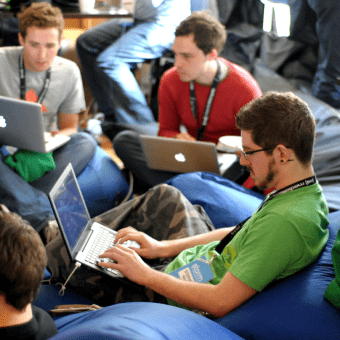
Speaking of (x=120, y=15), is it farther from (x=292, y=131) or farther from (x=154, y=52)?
(x=292, y=131)

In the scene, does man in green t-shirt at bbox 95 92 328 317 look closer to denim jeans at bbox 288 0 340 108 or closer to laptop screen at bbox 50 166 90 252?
laptop screen at bbox 50 166 90 252

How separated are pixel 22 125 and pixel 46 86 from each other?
1.59ft

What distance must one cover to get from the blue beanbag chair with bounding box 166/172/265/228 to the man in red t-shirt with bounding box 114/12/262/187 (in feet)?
1.64

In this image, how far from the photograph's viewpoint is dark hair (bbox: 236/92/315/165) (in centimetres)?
114

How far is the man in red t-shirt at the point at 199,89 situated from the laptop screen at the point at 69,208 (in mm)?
905

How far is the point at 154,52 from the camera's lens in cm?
334

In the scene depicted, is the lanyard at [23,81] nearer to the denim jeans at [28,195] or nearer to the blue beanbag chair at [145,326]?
the denim jeans at [28,195]

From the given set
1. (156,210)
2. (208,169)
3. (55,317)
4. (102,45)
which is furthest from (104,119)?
(55,317)

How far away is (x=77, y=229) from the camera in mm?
1519

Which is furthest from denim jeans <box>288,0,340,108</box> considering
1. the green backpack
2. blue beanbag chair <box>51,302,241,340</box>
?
blue beanbag chair <box>51,302,241,340</box>

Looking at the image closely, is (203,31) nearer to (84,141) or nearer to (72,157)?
(84,141)

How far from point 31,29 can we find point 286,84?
2.03m

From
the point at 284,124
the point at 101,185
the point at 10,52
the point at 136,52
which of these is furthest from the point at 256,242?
the point at 136,52

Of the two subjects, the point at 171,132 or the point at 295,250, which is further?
the point at 171,132
